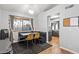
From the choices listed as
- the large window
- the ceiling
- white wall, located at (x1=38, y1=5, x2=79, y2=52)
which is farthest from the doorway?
the ceiling

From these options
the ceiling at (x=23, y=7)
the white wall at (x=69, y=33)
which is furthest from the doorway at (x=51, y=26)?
the ceiling at (x=23, y=7)

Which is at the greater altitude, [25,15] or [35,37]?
[25,15]

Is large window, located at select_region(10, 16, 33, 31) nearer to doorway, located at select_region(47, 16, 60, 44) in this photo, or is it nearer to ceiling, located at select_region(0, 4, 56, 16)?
ceiling, located at select_region(0, 4, 56, 16)

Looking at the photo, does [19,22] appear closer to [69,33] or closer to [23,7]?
[23,7]

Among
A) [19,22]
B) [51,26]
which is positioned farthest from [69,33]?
[51,26]

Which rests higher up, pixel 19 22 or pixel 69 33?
pixel 19 22

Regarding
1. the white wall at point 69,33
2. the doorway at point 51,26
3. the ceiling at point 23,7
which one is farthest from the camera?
the doorway at point 51,26

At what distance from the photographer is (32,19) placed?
2.02m

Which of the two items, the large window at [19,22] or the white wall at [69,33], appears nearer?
the large window at [19,22]

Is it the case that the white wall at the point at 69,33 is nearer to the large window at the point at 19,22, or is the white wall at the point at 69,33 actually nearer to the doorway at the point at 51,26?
the large window at the point at 19,22
